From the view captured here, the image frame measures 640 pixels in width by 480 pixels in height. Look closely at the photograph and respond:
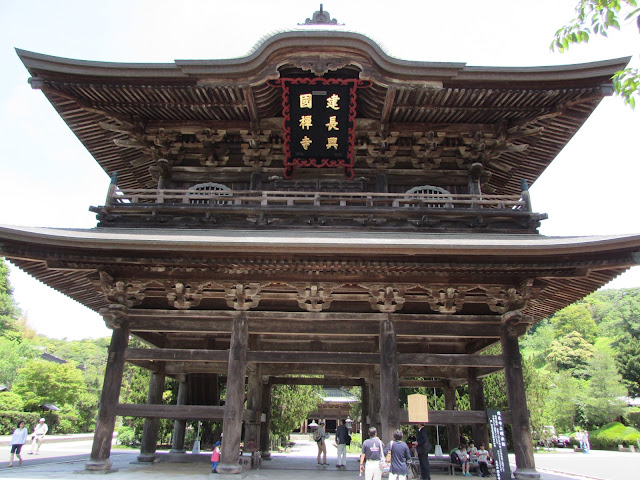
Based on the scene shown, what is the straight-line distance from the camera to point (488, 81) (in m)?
11.0

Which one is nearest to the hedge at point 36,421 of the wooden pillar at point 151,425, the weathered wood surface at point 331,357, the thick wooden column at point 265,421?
the wooden pillar at point 151,425

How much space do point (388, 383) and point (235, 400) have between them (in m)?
3.54

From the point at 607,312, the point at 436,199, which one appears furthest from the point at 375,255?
the point at 607,312

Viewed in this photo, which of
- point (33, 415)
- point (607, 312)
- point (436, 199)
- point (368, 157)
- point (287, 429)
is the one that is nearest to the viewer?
point (436, 199)

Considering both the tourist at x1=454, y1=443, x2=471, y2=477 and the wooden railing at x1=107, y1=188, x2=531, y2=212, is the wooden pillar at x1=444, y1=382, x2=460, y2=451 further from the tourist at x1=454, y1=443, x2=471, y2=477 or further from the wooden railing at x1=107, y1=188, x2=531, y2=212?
the wooden railing at x1=107, y1=188, x2=531, y2=212

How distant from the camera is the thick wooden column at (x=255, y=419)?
42.2 ft

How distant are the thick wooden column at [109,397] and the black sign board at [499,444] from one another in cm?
842

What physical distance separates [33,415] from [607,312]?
101 m

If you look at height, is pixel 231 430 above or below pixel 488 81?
below

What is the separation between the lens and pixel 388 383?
1004 cm

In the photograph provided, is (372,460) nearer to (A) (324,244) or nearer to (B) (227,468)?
(B) (227,468)

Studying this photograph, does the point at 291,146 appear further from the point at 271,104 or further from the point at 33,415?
the point at 33,415

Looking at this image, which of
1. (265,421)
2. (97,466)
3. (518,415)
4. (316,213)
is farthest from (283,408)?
(518,415)

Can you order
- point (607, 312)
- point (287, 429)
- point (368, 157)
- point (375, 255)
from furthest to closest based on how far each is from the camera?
point (607, 312)
point (287, 429)
point (368, 157)
point (375, 255)
